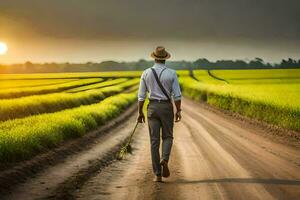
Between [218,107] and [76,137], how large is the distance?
2176 cm

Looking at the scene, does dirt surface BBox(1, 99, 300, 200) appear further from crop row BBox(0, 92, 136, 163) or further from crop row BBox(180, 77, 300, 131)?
crop row BBox(180, 77, 300, 131)

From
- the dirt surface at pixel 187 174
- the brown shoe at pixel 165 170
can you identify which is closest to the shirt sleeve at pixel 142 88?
the brown shoe at pixel 165 170

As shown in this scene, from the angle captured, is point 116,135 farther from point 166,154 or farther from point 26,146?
point 166,154

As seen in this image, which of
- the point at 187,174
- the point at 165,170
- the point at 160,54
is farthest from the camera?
the point at 187,174

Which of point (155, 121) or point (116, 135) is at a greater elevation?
point (155, 121)

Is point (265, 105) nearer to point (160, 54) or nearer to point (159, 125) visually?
point (159, 125)

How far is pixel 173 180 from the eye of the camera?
34.3 feet

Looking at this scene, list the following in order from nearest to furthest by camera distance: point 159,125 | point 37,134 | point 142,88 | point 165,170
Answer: point 165,170 → point 159,125 → point 142,88 → point 37,134

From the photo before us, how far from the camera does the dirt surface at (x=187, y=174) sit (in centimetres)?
915

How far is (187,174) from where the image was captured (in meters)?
11.1

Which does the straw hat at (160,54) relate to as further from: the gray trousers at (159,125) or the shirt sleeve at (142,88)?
the gray trousers at (159,125)

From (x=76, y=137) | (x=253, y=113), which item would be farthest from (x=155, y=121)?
(x=253, y=113)

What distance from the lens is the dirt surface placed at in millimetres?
9148

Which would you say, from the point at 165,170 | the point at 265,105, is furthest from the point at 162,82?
the point at 265,105
